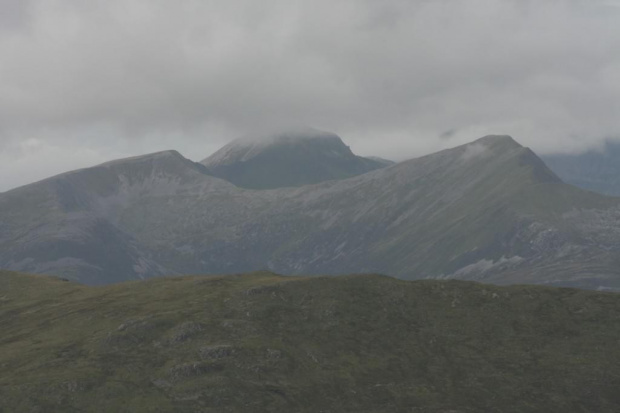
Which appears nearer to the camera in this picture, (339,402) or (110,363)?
(339,402)

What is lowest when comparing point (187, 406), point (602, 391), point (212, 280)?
point (602, 391)

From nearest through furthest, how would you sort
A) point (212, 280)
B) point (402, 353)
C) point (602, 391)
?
point (602, 391)
point (402, 353)
point (212, 280)

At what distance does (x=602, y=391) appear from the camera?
117000mm

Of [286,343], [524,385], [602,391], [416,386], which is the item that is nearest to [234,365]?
[286,343]

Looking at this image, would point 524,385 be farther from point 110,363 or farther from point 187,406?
point 110,363

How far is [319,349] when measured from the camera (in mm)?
130250

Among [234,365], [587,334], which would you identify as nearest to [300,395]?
[234,365]

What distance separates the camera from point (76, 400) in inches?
4323

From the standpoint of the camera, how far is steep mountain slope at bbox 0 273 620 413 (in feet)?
371

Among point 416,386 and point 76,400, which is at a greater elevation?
point 76,400

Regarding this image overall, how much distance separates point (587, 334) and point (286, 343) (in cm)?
5442

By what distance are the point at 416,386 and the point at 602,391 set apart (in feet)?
94.4

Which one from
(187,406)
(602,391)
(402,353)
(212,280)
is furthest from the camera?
(212,280)

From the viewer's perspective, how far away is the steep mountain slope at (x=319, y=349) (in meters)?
113
